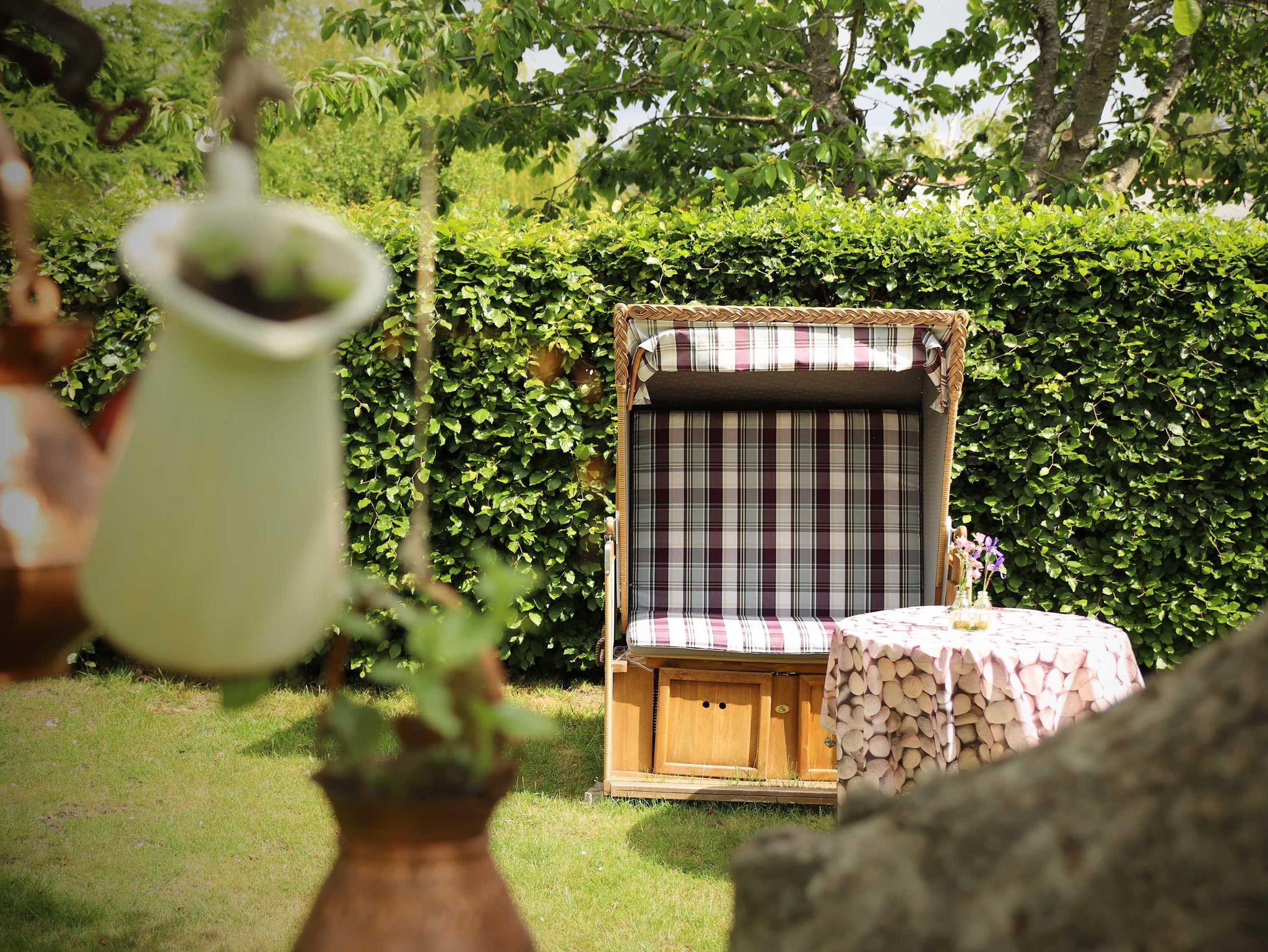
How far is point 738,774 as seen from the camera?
4.35m

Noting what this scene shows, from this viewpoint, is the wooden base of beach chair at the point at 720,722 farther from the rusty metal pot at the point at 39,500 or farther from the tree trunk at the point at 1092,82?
the tree trunk at the point at 1092,82

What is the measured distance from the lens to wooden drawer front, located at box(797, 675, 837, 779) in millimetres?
4336

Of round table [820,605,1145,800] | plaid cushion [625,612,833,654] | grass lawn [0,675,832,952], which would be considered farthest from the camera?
plaid cushion [625,612,833,654]

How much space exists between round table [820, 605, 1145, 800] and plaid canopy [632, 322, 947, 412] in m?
1.19

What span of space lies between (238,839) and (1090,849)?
12.0ft

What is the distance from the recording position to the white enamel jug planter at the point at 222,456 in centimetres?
49

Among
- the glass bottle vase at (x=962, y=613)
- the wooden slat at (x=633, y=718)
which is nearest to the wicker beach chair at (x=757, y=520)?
the wooden slat at (x=633, y=718)

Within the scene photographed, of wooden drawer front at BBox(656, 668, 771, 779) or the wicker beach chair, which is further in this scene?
wooden drawer front at BBox(656, 668, 771, 779)

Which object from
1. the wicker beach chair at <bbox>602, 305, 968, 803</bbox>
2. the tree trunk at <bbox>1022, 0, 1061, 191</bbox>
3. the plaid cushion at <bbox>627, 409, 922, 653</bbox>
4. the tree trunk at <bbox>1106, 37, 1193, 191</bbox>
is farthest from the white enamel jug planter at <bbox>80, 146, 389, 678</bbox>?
the tree trunk at <bbox>1106, 37, 1193, 191</bbox>

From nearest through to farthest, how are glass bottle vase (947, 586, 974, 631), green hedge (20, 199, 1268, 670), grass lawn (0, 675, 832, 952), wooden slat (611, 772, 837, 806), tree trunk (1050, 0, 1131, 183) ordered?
grass lawn (0, 675, 832, 952) → glass bottle vase (947, 586, 974, 631) → wooden slat (611, 772, 837, 806) → green hedge (20, 199, 1268, 670) → tree trunk (1050, 0, 1131, 183)

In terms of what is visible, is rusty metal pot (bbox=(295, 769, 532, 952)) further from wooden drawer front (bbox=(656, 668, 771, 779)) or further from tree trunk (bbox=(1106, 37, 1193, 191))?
tree trunk (bbox=(1106, 37, 1193, 191))

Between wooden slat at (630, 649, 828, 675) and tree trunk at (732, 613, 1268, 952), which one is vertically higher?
tree trunk at (732, 613, 1268, 952)

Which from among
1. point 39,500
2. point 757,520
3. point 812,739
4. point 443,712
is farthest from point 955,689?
point 39,500

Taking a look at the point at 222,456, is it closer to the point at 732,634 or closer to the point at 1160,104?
the point at 732,634
